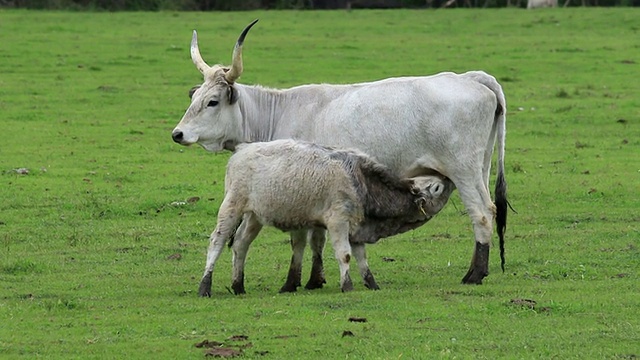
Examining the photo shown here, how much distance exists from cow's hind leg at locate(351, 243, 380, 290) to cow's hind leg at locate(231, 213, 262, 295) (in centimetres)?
89

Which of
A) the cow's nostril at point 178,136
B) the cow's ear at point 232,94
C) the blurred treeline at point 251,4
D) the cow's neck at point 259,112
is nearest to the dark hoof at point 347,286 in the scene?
the cow's neck at point 259,112

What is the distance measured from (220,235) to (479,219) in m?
2.44

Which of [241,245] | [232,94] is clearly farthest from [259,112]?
[241,245]

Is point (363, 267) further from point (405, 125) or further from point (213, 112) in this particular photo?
point (213, 112)

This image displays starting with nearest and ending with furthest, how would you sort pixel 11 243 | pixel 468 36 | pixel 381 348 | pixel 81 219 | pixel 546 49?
1. pixel 381 348
2. pixel 11 243
3. pixel 81 219
4. pixel 546 49
5. pixel 468 36

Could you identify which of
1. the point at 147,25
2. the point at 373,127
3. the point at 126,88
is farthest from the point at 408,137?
the point at 147,25

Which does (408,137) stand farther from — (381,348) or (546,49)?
(546,49)

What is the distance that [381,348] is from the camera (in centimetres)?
872

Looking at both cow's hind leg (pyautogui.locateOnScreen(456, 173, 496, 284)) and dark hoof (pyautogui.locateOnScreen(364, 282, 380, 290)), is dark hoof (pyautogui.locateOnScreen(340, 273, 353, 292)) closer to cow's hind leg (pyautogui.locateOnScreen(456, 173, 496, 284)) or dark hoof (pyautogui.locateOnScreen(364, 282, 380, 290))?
dark hoof (pyautogui.locateOnScreen(364, 282, 380, 290))

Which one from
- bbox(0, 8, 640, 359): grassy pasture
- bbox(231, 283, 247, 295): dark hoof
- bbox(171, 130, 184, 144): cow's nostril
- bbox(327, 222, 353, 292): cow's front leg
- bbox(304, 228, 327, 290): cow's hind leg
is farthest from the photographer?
bbox(171, 130, 184, 144): cow's nostril

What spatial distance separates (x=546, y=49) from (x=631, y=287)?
844 inches

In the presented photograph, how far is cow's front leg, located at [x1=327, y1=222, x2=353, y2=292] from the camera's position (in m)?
10.8

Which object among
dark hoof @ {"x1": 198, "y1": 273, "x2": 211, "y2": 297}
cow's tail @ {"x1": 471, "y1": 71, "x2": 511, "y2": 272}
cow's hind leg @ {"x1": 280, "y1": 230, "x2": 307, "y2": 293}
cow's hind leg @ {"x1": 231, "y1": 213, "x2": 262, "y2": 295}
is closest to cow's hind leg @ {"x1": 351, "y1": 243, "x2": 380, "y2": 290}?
cow's hind leg @ {"x1": 280, "y1": 230, "x2": 307, "y2": 293}

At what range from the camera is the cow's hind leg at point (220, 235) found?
11.0 m
